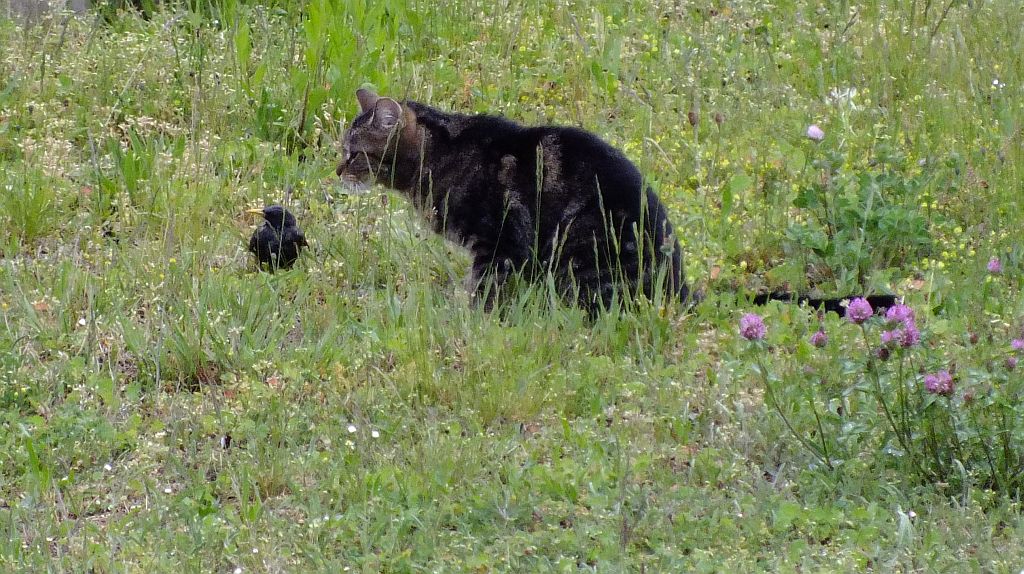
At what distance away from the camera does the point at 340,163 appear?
605 cm

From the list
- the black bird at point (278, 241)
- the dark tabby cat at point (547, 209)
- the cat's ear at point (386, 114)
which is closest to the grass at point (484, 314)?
the black bird at point (278, 241)

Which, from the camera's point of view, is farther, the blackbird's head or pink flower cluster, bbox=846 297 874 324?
the blackbird's head

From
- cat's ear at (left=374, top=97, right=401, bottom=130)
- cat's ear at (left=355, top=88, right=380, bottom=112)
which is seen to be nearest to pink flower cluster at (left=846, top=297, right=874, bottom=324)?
cat's ear at (left=374, top=97, right=401, bottom=130)

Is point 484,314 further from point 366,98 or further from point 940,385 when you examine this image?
point 940,385

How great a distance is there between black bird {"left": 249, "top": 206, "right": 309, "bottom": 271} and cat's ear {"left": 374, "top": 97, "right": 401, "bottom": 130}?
26.9 inches

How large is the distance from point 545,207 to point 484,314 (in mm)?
635

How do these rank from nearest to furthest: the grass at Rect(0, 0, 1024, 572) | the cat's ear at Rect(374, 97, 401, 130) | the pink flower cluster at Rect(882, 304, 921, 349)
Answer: the pink flower cluster at Rect(882, 304, 921, 349) < the grass at Rect(0, 0, 1024, 572) < the cat's ear at Rect(374, 97, 401, 130)

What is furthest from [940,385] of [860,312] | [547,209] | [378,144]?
[378,144]

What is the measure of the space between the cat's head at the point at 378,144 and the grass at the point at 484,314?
0.21 meters

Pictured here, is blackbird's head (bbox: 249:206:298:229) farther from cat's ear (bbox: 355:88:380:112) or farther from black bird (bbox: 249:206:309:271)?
cat's ear (bbox: 355:88:380:112)

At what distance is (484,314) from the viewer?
4.89 m

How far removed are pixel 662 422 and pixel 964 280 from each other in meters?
1.90

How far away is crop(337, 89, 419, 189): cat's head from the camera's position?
19.1ft

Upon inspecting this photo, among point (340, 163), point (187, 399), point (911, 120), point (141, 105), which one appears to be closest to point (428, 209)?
point (340, 163)
